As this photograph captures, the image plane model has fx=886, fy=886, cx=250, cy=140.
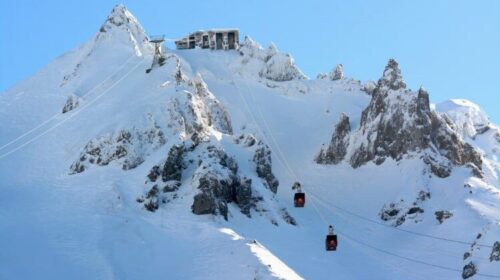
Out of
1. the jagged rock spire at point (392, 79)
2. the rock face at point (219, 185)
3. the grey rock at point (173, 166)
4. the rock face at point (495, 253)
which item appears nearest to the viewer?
the rock face at point (495, 253)

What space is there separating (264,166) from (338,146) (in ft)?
66.6

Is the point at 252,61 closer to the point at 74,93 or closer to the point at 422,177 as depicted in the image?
the point at 74,93

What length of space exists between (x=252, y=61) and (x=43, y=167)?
68.1 m

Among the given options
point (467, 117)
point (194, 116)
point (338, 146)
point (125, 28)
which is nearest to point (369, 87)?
point (467, 117)

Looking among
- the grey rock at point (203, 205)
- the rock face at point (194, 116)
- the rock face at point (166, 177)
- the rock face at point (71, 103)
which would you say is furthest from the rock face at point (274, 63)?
the grey rock at point (203, 205)

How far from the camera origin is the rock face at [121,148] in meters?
91.6

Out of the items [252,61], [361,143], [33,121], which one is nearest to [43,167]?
[33,121]

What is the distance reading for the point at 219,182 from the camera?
86000 mm

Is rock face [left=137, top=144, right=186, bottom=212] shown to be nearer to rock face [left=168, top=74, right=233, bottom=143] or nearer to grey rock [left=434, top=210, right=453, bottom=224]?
rock face [left=168, top=74, right=233, bottom=143]

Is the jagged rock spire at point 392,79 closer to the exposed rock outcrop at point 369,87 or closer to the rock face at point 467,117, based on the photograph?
the rock face at point 467,117

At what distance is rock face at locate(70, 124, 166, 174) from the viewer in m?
91.6

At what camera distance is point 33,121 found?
367 feet

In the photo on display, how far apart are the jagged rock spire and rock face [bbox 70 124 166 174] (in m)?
36.5

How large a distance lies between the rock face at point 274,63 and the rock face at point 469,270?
7412 centimetres
